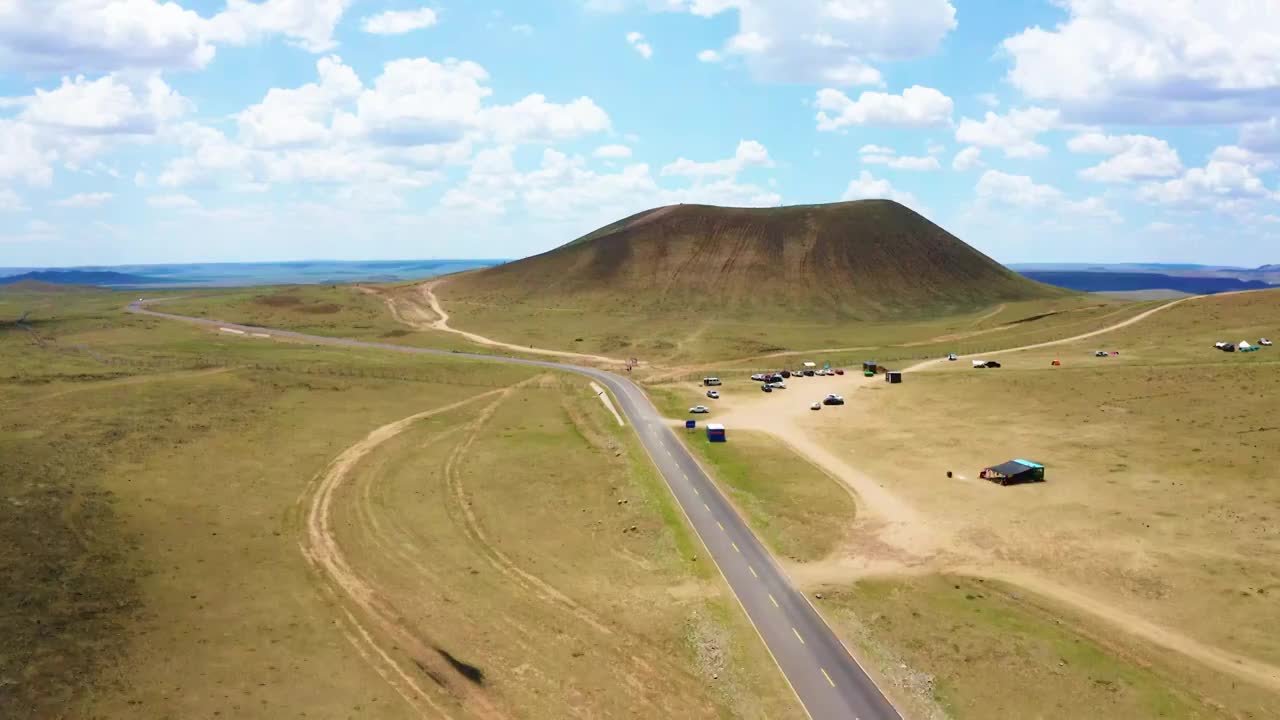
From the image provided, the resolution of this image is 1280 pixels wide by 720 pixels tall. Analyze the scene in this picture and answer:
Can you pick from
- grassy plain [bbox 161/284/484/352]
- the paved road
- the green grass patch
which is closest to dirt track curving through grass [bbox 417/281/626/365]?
grassy plain [bbox 161/284/484/352]

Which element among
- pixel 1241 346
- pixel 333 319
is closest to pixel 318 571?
pixel 1241 346

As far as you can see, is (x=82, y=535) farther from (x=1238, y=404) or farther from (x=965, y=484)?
(x=1238, y=404)

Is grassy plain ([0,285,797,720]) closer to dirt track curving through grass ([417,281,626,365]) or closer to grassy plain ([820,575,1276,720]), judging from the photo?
grassy plain ([820,575,1276,720])

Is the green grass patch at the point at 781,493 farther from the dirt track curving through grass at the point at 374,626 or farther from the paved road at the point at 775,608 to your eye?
the dirt track curving through grass at the point at 374,626

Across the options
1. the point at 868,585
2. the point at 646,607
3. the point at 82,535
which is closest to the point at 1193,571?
the point at 868,585

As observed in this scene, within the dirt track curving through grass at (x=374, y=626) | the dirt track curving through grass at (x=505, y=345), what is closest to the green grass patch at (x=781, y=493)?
the dirt track curving through grass at (x=374, y=626)

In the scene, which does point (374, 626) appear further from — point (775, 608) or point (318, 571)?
point (775, 608)
